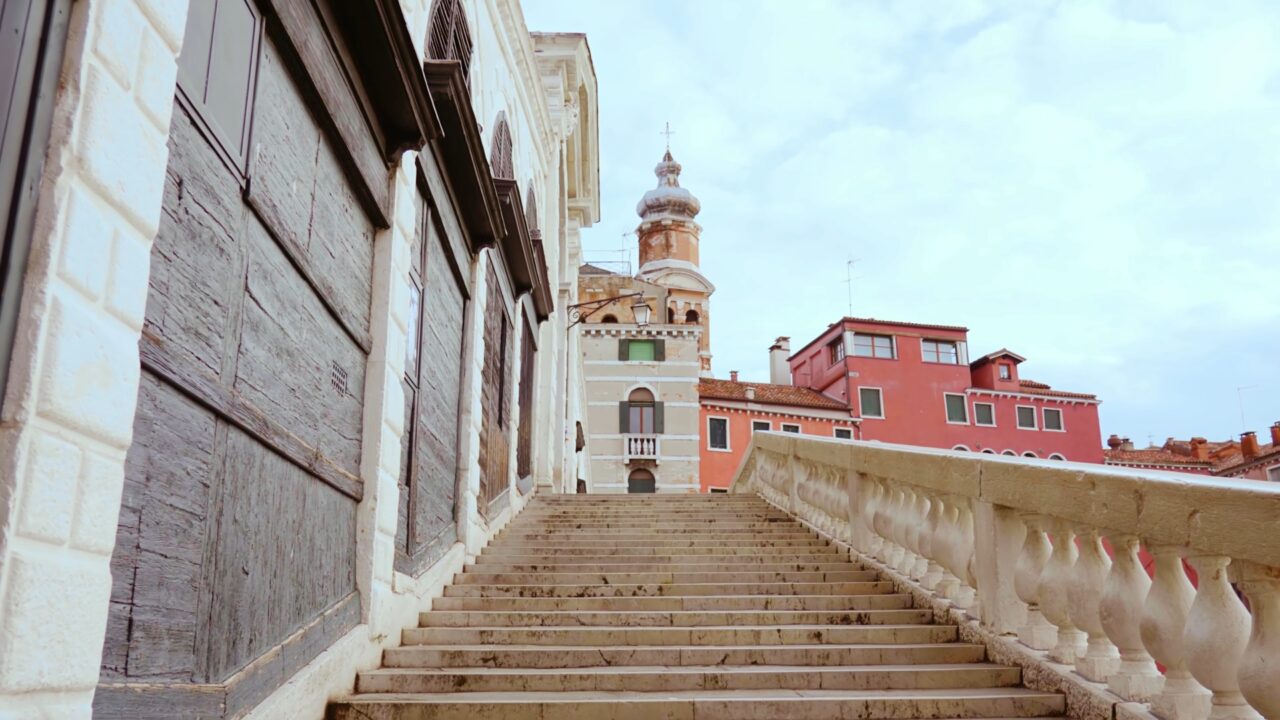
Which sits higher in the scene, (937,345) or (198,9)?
(937,345)

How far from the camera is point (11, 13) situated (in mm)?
1784

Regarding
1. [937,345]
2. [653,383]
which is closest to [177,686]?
[653,383]

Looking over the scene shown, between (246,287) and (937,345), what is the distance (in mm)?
39368

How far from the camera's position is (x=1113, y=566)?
3.62 meters

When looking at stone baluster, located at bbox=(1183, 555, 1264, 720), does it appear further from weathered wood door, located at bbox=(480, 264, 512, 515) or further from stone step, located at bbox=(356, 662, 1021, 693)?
weathered wood door, located at bbox=(480, 264, 512, 515)

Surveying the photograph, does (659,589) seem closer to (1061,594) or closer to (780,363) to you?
(1061,594)

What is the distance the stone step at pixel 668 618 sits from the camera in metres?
5.49

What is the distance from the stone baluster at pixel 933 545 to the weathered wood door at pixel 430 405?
301cm

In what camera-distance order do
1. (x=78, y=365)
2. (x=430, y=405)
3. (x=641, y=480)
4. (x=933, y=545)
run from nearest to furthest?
1. (x=78, y=365)
2. (x=933, y=545)
3. (x=430, y=405)
4. (x=641, y=480)

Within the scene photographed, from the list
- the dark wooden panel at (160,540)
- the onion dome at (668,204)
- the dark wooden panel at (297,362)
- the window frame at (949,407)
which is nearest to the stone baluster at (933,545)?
the dark wooden panel at (297,362)

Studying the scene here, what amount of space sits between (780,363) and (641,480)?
13280 mm

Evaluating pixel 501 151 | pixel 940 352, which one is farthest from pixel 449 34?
pixel 940 352

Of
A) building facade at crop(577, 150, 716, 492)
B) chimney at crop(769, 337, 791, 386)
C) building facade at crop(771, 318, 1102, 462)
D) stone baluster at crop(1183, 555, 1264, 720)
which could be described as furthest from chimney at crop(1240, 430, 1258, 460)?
stone baluster at crop(1183, 555, 1264, 720)

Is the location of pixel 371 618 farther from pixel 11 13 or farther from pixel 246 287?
pixel 11 13
